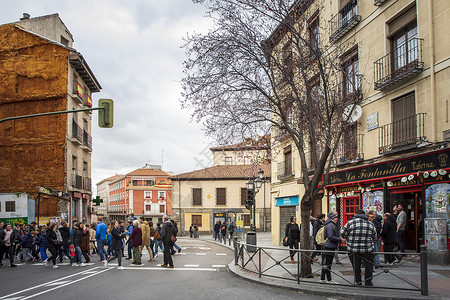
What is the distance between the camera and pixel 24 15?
32250 mm

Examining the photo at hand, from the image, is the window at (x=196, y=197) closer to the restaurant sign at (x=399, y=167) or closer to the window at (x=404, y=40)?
the restaurant sign at (x=399, y=167)

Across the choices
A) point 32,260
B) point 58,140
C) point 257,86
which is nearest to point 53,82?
point 58,140

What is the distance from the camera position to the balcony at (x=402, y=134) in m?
12.3

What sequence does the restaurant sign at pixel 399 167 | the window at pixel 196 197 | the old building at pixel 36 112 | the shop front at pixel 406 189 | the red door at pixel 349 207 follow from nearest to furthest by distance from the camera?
1. the restaurant sign at pixel 399 167
2. the shop front at pixel 406 189
3. the red door at pixel 349 207
4. the old building at pixel 36 112
5. the window at pixel 196 197

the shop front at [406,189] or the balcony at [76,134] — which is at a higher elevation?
the balcony at [76,134]

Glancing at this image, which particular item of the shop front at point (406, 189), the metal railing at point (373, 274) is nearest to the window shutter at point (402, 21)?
the shop front at point (406, 189)

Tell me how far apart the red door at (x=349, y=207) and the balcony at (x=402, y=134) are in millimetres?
3052

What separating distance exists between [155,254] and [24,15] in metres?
24.4

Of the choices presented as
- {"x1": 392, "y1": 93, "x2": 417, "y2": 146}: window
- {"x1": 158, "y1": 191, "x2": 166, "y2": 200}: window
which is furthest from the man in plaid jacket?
{"x1": 158, "y1": 191, "x2": 166, "y2": 200}: window

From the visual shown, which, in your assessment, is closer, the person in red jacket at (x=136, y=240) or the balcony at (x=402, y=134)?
the balcony at (x=402, y=134)

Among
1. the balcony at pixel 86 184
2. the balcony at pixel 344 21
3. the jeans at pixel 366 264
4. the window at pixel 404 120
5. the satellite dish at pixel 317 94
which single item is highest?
A: the balcony at pixel 344 21

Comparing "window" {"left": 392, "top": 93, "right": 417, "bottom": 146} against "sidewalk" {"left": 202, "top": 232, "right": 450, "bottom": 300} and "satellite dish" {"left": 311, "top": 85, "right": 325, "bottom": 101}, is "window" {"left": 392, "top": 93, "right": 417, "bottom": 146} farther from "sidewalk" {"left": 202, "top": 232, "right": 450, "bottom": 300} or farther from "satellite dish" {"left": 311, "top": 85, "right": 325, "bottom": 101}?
"sidewalk" {"left": 202, "top": 232, "right": 450, "bottom": 300}

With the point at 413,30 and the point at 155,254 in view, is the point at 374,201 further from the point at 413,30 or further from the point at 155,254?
the point at 155,254

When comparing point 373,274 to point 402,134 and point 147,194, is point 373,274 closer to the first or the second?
point 402,134
